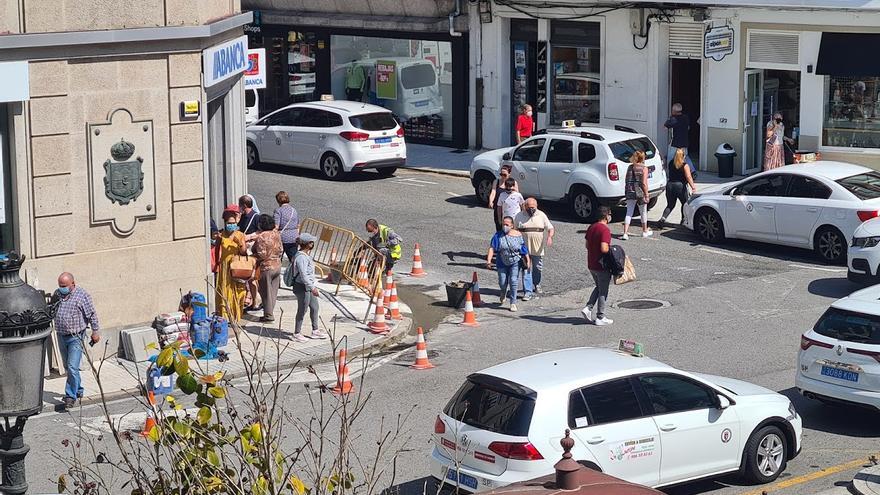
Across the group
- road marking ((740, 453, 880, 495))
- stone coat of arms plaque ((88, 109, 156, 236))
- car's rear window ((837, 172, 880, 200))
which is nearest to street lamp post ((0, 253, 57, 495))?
road marking ((740, 453, 880, 495))

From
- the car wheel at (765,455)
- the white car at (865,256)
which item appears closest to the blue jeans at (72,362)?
the car wheel at (765,455)

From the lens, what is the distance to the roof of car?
12.1m

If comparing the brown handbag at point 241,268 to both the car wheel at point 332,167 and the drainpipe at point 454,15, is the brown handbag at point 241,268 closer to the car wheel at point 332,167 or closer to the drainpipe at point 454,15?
the car wheel at point 332,167

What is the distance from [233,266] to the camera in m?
19.5

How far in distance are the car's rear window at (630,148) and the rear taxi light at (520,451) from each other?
14.6 m

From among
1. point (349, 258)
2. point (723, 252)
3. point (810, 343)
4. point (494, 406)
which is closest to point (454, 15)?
point (723, 252)

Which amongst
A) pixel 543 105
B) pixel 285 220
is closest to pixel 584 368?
pixel 285 220

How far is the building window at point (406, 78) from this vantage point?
35.1 m

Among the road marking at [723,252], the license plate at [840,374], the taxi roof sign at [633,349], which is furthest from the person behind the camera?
A: the road marking at [723,252]

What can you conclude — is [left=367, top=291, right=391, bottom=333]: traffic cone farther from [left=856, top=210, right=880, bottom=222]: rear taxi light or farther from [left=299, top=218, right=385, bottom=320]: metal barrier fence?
[left=856, top=210, right=880, bottom=222]: rear taxi light

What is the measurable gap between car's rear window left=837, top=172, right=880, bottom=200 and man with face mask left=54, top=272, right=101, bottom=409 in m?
12.4

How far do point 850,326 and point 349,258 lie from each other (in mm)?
9090

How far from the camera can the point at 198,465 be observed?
22.6 feet

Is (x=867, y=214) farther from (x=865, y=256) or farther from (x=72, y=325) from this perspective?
(x=72, y=325)
